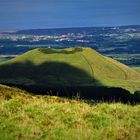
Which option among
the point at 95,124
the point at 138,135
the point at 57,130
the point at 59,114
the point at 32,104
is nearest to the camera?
the point at 138,135

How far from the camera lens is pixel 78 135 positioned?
53.5ft

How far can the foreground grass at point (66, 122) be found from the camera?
1633 cm

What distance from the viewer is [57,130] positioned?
56.6ft

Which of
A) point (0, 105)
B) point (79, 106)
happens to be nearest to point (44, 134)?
point (0, 105)

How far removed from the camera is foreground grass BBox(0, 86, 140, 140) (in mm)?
16328

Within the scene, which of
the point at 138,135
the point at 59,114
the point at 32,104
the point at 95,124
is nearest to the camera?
the point at 138,135

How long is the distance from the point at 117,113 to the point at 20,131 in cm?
584

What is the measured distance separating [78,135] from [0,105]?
577 centimetres

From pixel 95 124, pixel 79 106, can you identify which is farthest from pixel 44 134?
pixel 79 106

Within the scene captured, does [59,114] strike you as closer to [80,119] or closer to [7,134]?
[80,119]

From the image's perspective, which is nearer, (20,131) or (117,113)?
(20,131)

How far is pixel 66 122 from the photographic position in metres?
19.0

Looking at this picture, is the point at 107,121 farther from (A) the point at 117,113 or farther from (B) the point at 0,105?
(B) the point at 0,105

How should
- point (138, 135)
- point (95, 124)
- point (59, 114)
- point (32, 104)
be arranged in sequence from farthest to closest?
point (32, 104)
point (59, 114)
point (95, 124)
point (138, 135)
